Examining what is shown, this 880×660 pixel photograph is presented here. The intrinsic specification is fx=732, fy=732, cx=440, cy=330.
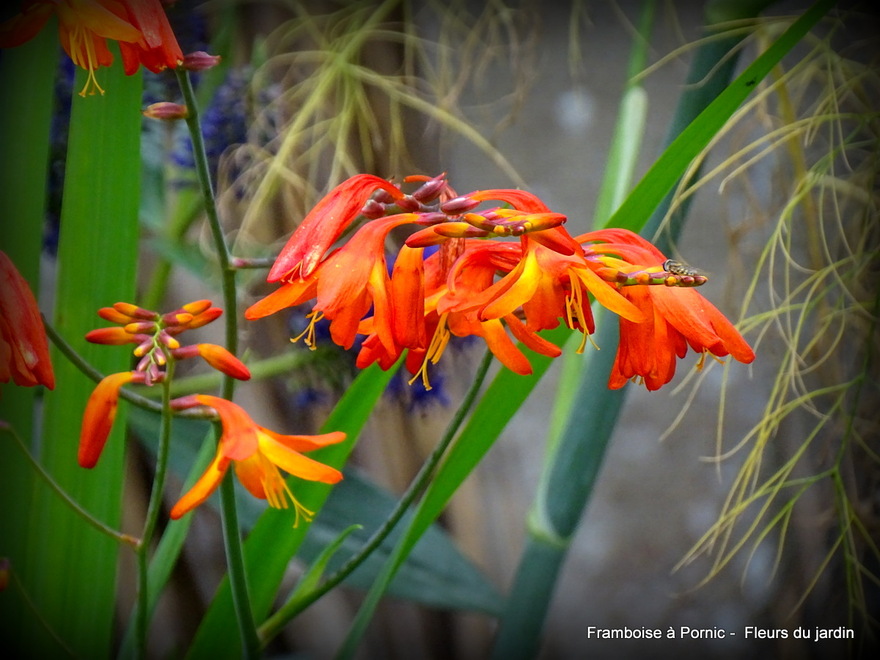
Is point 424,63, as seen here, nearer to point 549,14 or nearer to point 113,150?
point 549,14

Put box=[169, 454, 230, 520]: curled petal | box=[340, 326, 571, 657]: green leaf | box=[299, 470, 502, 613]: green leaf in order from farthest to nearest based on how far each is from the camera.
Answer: box=[299, 470, 502, 613]: green leaf
box=[340, 326, 571, 657]: green leaf
box=[169, 454, 230, 520]: curled petal

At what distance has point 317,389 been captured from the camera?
548mm

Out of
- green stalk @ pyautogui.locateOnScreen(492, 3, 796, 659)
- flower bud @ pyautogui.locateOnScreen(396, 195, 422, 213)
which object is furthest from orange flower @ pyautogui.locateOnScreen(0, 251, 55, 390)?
green stalk @ pyautogui.locateOnScreen(492, 3, 796, 659)

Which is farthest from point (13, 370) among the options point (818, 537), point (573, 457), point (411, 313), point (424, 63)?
point (818, 537)

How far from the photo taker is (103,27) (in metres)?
0.21

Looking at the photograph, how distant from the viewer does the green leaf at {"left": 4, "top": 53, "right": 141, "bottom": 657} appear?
300 millimetres

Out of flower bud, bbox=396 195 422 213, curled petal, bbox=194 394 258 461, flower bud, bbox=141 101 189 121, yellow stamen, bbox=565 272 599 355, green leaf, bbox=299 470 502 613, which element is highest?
flower bud, bbox=141 101 189 121

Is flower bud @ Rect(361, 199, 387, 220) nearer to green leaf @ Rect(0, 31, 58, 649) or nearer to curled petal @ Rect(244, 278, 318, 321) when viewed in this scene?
A: curled petal @ Rect(244, 278, 318, 321)

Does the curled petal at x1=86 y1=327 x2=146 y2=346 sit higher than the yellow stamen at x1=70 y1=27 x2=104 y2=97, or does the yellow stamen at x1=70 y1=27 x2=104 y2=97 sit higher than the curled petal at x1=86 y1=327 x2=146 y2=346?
the yellow stamen at x1=70 y1=27 x2=104 y2=97

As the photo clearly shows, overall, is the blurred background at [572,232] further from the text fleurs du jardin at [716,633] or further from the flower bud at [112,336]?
the flower bud at [112,336]

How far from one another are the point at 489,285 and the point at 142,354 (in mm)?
110

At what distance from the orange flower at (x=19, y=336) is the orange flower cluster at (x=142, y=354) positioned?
0.05 ft

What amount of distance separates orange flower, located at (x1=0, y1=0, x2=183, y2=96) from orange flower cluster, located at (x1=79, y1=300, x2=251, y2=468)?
0.08 m

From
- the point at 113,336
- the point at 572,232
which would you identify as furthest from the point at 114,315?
the point at 572,232
